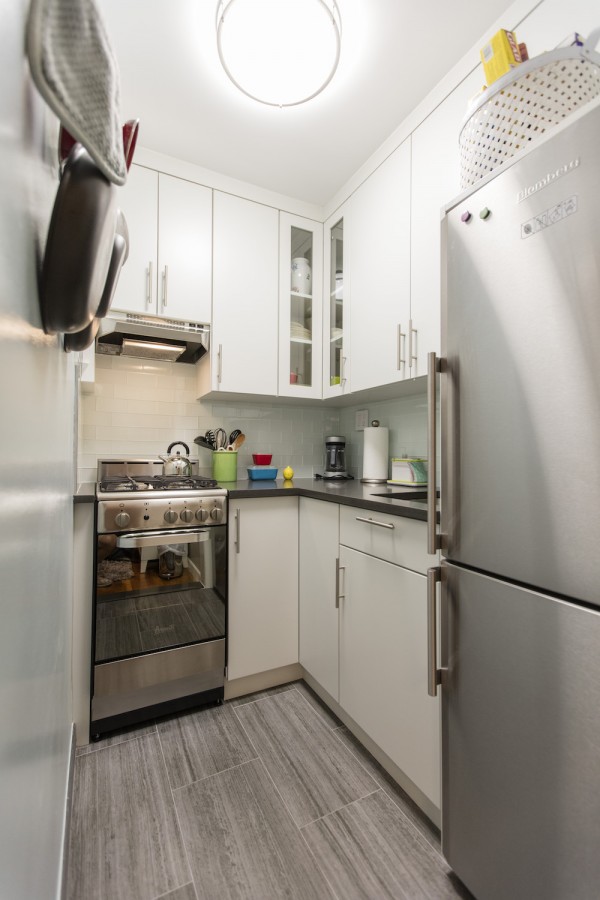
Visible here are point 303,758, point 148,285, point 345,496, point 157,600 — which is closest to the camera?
point 303,758

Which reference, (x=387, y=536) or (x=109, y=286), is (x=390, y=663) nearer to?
(x=387, y=536)

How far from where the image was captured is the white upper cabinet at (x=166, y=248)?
6.27 feet

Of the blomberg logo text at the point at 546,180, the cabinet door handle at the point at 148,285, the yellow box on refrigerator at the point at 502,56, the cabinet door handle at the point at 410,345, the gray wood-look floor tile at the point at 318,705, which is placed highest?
the yellow box on refrigerator at the point at 502,56

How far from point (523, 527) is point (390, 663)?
749mm

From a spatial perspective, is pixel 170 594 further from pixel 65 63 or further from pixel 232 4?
pixel 232 4

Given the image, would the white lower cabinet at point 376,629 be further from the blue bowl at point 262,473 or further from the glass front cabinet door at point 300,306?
the glass front cabinet door at point 300,306

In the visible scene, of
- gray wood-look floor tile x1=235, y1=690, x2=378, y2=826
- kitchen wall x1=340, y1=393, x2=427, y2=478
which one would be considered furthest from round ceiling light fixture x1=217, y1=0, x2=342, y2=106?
gray wood-look floor tile x1=235, y1=690, x2=378, y2=826

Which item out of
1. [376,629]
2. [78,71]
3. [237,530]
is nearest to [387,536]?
[376,629]

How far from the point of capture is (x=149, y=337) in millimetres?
2078

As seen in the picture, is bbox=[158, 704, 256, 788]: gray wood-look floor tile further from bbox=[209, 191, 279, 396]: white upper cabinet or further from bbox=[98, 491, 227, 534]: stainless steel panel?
bbox=[209, 191, 279, 396]: white upper cabinet

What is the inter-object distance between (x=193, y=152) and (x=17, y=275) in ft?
6.74

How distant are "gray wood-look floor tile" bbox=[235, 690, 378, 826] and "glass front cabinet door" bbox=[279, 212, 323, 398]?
1499 millimetres

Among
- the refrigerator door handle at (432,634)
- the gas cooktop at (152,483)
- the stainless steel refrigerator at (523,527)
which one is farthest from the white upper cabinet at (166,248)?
the refrigerator door handle at (432,634)

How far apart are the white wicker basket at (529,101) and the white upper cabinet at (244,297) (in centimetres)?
134
